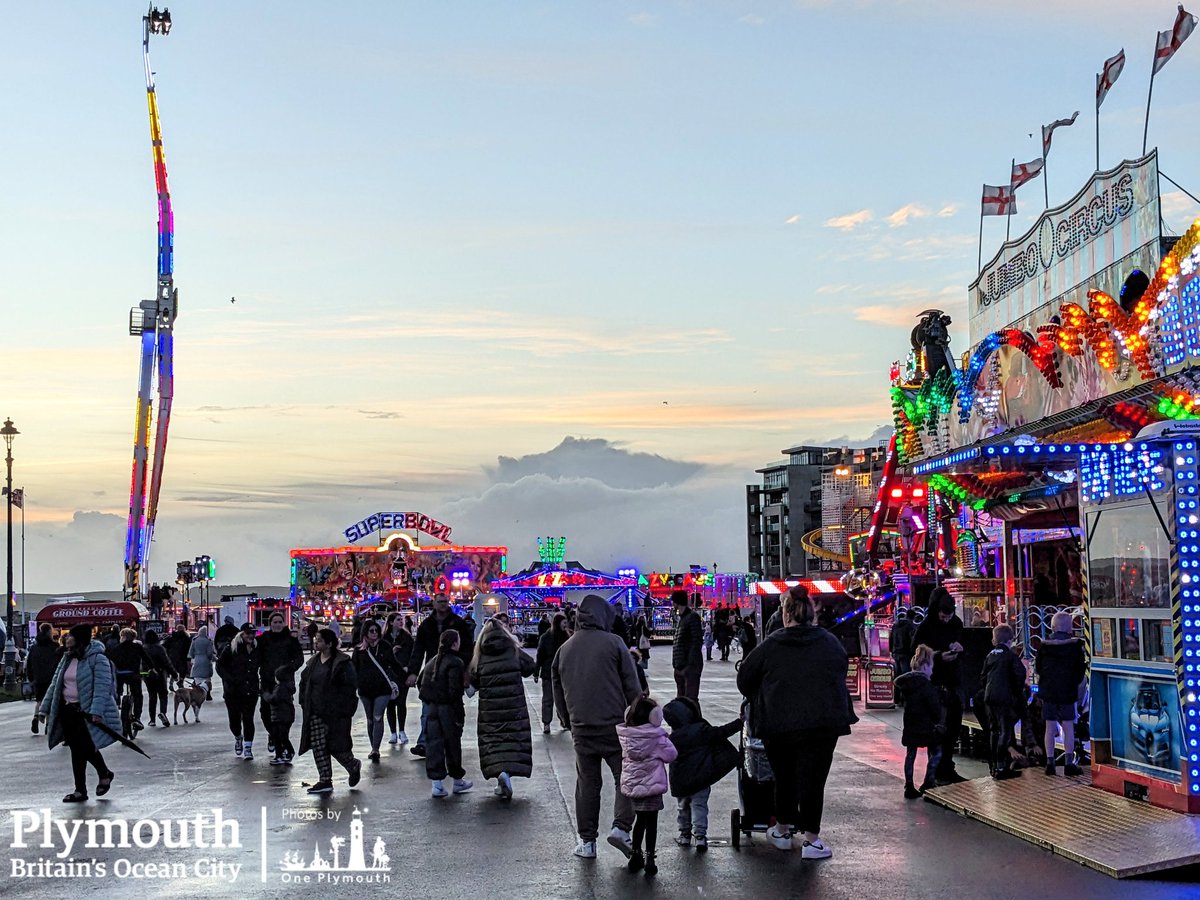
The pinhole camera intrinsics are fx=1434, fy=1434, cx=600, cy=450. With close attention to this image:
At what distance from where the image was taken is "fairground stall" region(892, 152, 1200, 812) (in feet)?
36.3

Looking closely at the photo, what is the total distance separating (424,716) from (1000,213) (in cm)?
2059

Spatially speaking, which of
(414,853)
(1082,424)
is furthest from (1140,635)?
(1082,424)

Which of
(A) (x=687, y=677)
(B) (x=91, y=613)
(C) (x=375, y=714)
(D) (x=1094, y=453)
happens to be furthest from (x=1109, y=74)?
(B) (x=91, y=613)

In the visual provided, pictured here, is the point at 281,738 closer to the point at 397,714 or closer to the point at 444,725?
the point at 397,714

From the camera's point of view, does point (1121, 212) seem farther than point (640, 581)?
No

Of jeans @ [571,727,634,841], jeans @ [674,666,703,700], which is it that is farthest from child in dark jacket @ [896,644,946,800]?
jeans @ [674,666,703,700]

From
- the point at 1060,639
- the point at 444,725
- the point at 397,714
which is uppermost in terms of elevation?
the point at 1060,639

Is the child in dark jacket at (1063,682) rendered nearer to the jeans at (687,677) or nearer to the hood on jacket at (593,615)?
the hood on jacket at (593,615)

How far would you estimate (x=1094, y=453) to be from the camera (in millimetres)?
12375

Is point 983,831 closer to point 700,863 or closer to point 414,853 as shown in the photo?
point 700,863

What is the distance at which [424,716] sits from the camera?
45.7 ft

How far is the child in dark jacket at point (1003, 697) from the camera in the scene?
42.4 ft

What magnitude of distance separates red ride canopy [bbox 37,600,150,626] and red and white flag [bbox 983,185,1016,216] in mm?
24620
